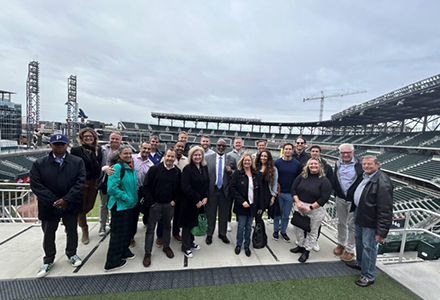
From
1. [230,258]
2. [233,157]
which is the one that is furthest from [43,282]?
[233,157]

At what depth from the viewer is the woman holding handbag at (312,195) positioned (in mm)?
3090

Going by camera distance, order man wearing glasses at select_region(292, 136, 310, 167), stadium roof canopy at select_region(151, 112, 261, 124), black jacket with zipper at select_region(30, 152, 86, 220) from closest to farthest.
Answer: black jacket with zipper at select_region(30, 152, 86, 220) → man wearing glasses at select_region(292, 136, 310, 167) → stadium roof canopy at select_region(151, 112, 261, 124)

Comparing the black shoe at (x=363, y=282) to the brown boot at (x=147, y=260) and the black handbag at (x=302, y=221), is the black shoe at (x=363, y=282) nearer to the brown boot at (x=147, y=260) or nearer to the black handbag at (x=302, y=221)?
the black handbag at (x=302, y=221)

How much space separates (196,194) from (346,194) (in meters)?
2.67

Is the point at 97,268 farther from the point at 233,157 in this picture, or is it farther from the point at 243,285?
the point at 233,157

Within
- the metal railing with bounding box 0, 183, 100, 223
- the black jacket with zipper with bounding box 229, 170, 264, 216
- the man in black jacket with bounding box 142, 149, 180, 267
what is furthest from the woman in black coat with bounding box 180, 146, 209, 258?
the metal railing with bounding box 0, 183, 100, 223

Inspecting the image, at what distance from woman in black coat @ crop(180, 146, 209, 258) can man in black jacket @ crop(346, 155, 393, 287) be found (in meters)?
2.46

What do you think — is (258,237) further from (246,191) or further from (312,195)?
(312,195)

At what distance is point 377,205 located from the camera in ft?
8.44

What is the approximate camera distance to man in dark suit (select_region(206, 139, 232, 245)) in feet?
11.8

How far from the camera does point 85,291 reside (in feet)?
7.79

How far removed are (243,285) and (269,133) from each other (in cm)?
5015

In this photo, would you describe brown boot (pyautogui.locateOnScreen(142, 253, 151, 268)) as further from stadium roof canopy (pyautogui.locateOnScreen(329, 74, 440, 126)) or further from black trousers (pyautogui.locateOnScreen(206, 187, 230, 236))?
stadium roof canopy (pyautogui.locateOnScreen(329, 74, 440, 126))

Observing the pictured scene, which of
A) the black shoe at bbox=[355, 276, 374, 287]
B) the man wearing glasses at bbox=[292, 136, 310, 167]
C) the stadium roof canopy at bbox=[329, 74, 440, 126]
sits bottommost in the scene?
the black shoe at bbox=[355, 276, 374, 287]
